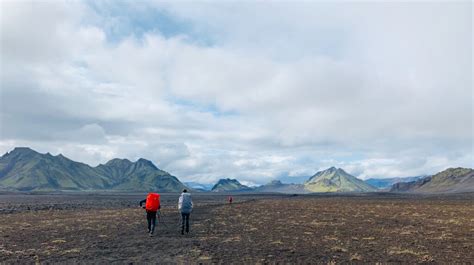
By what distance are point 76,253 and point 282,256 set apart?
349 inches

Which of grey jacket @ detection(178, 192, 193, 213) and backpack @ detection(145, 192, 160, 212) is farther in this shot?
grey jacket @ detection(178, 192, 193, 213)

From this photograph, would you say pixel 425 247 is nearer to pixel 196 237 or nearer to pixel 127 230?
pixel 196 237

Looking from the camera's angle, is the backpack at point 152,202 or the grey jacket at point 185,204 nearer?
the backpack at point 152,202

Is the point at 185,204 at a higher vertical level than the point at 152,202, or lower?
lower

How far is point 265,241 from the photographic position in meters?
20.4

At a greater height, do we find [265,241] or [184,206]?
[184,206]

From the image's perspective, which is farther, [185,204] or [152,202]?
[185,204]

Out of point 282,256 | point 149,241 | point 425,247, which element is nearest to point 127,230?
point 149,241

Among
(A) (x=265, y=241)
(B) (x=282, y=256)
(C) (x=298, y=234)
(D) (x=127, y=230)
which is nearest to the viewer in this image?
(B) (x=282, y=256)

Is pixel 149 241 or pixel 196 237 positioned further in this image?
pixel 196 237

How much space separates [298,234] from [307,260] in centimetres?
813

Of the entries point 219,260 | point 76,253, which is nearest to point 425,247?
point 219,260

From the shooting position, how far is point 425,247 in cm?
1906

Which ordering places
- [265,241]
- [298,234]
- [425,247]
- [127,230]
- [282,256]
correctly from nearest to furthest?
1. [282,256]
2. [425,247]
3. [265,241]
4. [298,234]
5. [127,230]
